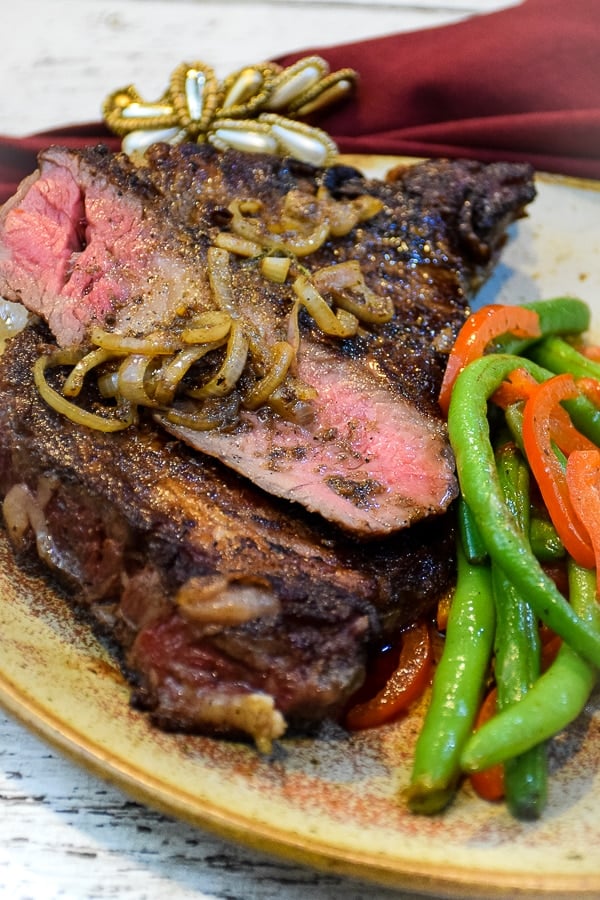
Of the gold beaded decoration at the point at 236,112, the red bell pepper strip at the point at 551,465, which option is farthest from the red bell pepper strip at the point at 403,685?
the gold beaded decoration at the point at 236,112

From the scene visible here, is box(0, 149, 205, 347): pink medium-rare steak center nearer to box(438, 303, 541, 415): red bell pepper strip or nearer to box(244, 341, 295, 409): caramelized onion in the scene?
→ box(244, 341, 295, 409): caramelized onion

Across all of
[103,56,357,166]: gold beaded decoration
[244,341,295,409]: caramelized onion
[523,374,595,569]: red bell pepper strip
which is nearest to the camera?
[523,374,595,569]: red bell pepper strip

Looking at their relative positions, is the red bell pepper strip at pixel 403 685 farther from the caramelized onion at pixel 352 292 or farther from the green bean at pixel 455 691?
the caramelized onion at pixel 352 292

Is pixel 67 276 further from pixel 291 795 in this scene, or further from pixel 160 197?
pixel 291 795

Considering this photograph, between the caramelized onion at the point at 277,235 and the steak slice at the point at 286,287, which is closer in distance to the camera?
the steak slice at the point at 286,287

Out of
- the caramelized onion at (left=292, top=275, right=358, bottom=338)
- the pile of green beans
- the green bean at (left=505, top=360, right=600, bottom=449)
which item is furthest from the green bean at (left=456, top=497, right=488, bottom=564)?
the caramelized onion at (left=292, top=275, right=358, bottom=338)

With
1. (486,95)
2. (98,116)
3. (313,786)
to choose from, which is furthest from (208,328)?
(98,116)

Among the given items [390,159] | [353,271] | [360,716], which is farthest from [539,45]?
[360,716]
